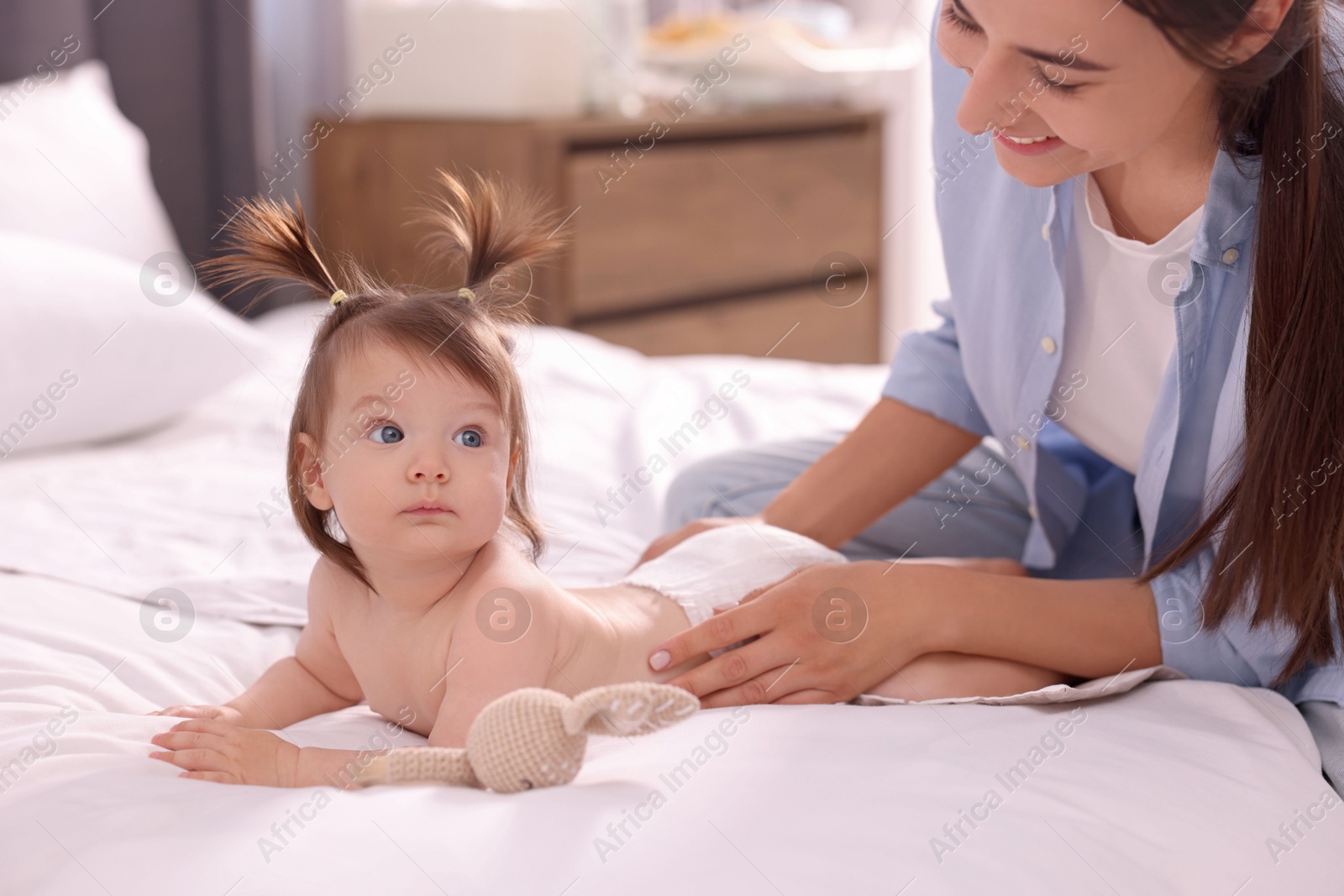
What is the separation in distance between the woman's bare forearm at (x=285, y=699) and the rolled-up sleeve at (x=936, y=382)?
0.56 metres

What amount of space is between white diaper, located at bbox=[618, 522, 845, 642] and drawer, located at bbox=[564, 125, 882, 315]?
1.39 metres

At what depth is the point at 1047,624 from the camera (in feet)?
2.75

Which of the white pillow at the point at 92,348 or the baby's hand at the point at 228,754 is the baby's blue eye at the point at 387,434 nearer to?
the baby's hand at the point at 228,754

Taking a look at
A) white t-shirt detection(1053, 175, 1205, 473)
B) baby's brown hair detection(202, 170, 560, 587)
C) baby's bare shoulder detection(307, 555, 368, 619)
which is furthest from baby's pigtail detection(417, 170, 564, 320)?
white t-shirt detection(1053, 175, 1205, 473)

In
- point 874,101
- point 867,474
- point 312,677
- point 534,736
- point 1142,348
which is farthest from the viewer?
point 874,101

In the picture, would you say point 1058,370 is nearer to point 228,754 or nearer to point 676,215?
point 228,754

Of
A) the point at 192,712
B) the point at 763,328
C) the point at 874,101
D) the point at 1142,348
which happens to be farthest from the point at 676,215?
the point at 192,712

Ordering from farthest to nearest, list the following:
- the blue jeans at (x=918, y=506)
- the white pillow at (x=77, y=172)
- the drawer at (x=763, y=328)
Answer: the drawer at (x=763, y=328) → the white pillow at (x=77, y=172) → the blue jeans at (x=918, y=506)

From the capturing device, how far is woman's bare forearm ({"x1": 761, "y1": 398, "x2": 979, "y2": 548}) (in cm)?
107

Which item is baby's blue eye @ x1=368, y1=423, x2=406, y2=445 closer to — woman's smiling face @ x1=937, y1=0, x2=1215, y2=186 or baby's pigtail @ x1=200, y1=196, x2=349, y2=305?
baby's pigtail @ x1=200, y1=196, x2=349, y2=305

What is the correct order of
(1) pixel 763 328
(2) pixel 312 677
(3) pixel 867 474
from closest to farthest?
(2) pixel 312 677 < (3) pixel 867 474 < (1) pixel 763 328

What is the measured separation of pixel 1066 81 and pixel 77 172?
1397 mm

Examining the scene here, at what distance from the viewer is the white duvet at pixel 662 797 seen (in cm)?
57

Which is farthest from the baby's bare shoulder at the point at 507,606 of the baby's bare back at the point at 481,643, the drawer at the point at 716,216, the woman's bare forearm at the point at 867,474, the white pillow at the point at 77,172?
the drawer at the point at 716,216
